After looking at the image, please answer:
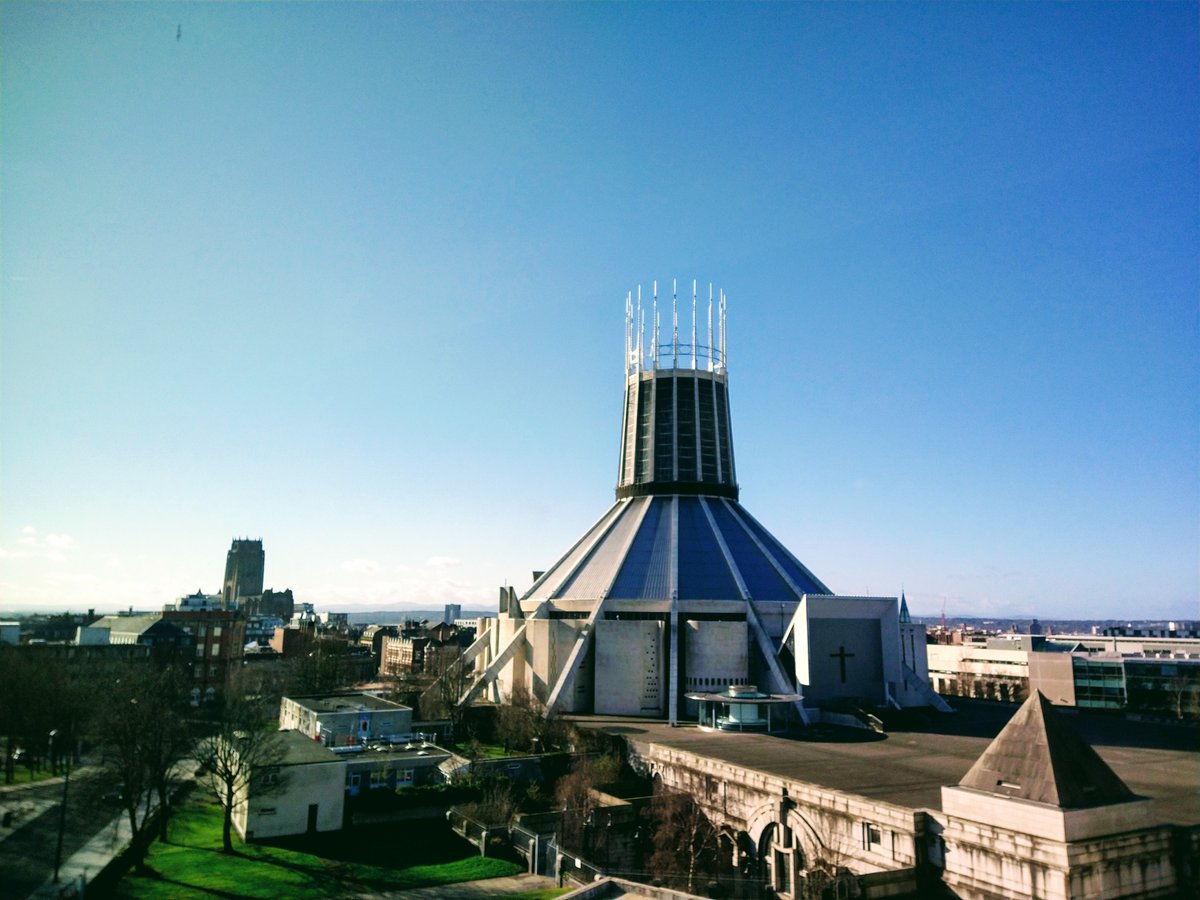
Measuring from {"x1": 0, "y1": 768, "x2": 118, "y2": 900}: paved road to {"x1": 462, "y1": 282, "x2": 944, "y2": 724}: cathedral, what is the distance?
64.1 ft

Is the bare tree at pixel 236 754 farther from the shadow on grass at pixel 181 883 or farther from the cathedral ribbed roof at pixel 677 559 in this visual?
the cathedral ribbed roof at pixel 677 559

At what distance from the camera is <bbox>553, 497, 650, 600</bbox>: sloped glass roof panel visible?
51.1 m

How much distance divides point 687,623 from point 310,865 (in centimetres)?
2566

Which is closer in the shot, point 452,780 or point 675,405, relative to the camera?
point 452,780

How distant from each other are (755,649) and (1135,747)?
1879 cm

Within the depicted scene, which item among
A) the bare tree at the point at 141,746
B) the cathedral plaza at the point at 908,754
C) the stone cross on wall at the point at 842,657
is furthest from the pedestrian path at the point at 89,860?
the stone cross on wall at the point at 842,657

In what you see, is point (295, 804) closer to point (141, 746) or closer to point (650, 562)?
point (141, 746)

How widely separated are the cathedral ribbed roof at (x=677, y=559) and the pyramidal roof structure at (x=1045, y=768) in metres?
27.6

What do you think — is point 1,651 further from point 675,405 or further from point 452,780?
point 675,405

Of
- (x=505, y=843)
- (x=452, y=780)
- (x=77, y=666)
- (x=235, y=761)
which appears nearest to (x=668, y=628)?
(x=452, y=780)

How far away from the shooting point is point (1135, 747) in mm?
34406

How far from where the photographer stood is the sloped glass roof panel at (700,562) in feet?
159

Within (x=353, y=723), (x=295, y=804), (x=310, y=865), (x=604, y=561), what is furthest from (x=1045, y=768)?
(x=604, y=561)

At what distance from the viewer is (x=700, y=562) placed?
168 ft
